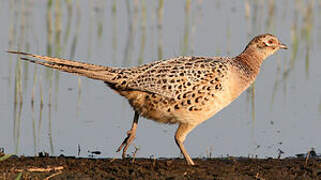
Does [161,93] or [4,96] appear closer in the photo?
[161,93]

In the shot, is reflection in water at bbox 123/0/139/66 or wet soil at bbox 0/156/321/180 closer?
wet soil at bbox 0/156/321/180

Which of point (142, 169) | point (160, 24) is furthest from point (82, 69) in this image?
point (160, 24)

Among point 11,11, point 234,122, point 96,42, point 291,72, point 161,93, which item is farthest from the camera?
point 11,11

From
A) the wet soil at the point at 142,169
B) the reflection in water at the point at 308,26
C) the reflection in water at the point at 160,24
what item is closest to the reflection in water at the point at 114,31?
the reflection in water at the point at 160,24

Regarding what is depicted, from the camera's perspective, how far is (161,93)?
9320 millimetres

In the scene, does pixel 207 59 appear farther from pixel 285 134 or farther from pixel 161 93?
pixel 285 134

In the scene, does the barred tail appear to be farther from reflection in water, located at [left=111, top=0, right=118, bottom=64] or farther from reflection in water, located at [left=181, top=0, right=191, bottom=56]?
reflection in water, located at [left=181, top=0, right=191, bottom=56]

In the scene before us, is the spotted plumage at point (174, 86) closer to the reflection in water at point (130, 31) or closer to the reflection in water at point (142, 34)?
the reflection in water at point (130, 31)

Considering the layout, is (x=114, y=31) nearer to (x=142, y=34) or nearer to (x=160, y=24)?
(x=142, y=34)

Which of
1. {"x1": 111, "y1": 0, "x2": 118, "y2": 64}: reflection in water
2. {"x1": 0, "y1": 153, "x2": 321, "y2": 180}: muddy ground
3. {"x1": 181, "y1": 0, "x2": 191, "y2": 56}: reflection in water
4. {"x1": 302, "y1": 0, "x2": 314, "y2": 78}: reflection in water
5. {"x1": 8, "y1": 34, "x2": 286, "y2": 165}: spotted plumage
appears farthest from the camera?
{"x1": 302, "y1": 0, "x2": 314, "y2": 78}: reflection in water

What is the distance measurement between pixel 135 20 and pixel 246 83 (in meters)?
8.19

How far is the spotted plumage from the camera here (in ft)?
30.6

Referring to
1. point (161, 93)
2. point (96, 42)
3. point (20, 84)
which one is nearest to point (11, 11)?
point (96, 42)

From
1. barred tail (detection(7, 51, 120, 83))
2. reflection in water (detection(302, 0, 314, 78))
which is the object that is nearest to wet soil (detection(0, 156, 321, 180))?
barred tail (detection(7, 51, 120, 83))
